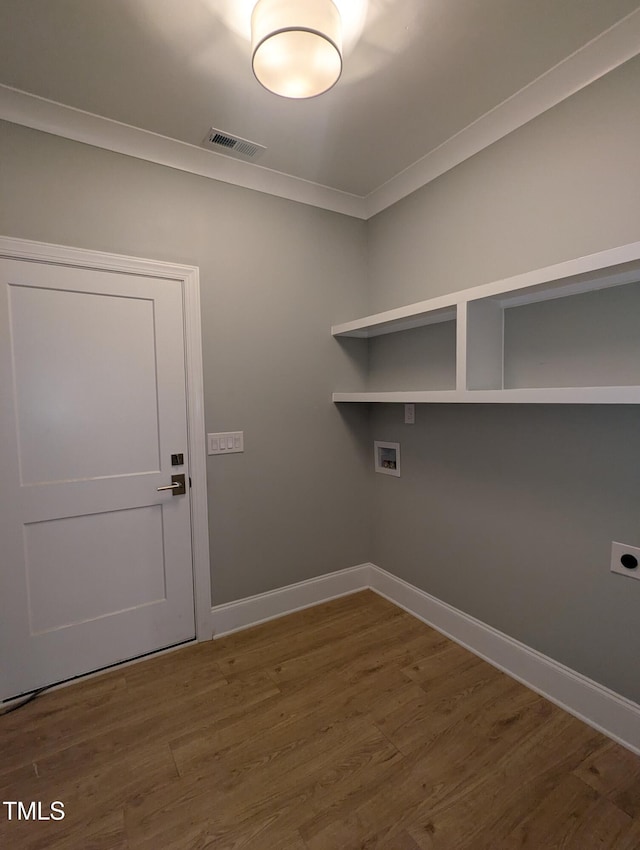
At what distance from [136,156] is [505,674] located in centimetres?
320

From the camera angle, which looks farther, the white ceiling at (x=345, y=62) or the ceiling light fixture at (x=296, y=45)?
the white ceiling at (x=345, y=62)

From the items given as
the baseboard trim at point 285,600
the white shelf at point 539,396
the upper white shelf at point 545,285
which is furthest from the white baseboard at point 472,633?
the upper white shelf at point 545,285

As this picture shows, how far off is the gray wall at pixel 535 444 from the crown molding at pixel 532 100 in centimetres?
4

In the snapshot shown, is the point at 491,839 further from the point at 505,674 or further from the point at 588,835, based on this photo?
the point at 505,674

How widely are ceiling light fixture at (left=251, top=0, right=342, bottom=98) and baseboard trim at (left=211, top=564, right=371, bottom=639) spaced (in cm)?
252

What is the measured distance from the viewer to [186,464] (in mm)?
2236

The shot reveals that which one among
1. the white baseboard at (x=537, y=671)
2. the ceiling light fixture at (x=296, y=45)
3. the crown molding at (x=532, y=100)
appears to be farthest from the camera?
the white baseboard at (x=537, y=671)

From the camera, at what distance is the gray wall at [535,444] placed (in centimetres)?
158

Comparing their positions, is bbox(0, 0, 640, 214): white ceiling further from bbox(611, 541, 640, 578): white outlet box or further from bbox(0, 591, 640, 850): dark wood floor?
bbox(0, 591, 640, 850): dark wood floor

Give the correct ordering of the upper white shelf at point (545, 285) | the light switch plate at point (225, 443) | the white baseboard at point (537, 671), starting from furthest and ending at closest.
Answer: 1. the light switch plate at point (225, 443)
2. the white baseboard at point (537, 671)
3. the upper white shelf at point (545, 285)

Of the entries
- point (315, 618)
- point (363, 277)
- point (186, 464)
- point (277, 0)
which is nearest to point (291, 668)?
point (315, 618)

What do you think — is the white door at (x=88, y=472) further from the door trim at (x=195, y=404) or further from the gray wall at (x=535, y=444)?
the gray wall at (x=535, y=444)

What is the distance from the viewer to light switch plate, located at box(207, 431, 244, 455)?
230 cm

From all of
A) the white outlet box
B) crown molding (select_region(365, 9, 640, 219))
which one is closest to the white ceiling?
crown molding (select_region(365, 9, 640, 219))
